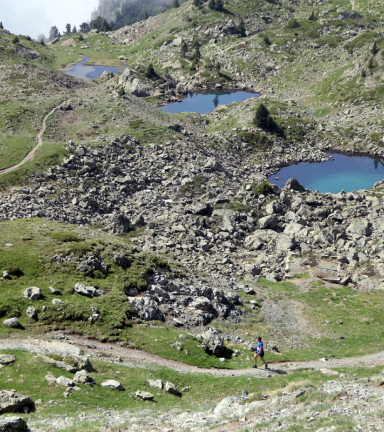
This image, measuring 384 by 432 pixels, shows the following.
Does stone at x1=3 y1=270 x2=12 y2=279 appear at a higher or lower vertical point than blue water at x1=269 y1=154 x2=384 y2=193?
lower

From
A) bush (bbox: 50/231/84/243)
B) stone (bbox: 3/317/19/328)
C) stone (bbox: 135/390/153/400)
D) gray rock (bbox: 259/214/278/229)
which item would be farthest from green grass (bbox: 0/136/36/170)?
stone (bbox: 135/390/153/400)

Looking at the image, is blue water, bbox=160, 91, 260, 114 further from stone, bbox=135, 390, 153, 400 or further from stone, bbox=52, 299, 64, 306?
stone, bbox=135, 390, 153, 400

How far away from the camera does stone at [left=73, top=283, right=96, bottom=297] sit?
3991 centimetres

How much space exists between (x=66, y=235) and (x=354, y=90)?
161m

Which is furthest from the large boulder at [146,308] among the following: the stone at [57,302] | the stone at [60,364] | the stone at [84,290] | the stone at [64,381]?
the stone at [64,381]

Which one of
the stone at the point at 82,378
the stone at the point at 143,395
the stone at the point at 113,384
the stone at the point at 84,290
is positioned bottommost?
the stone at the point at 143,395

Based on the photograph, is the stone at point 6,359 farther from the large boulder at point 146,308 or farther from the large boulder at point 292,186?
the large boulder at point 292,186

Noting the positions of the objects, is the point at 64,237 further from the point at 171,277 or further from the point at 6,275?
the point at 171,277

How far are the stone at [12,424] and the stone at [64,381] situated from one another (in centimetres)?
616

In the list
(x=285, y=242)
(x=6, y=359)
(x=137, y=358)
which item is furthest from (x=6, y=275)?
(x=285, y=242)

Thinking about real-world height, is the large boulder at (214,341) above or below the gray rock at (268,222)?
below

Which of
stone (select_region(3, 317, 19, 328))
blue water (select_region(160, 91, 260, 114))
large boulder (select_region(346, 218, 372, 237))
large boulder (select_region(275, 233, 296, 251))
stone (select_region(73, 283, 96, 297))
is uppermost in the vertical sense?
blue water (select_region(160, 91, 260, 114))

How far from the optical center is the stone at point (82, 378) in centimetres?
2714

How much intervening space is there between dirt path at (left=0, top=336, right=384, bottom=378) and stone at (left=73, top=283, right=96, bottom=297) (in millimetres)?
6099
